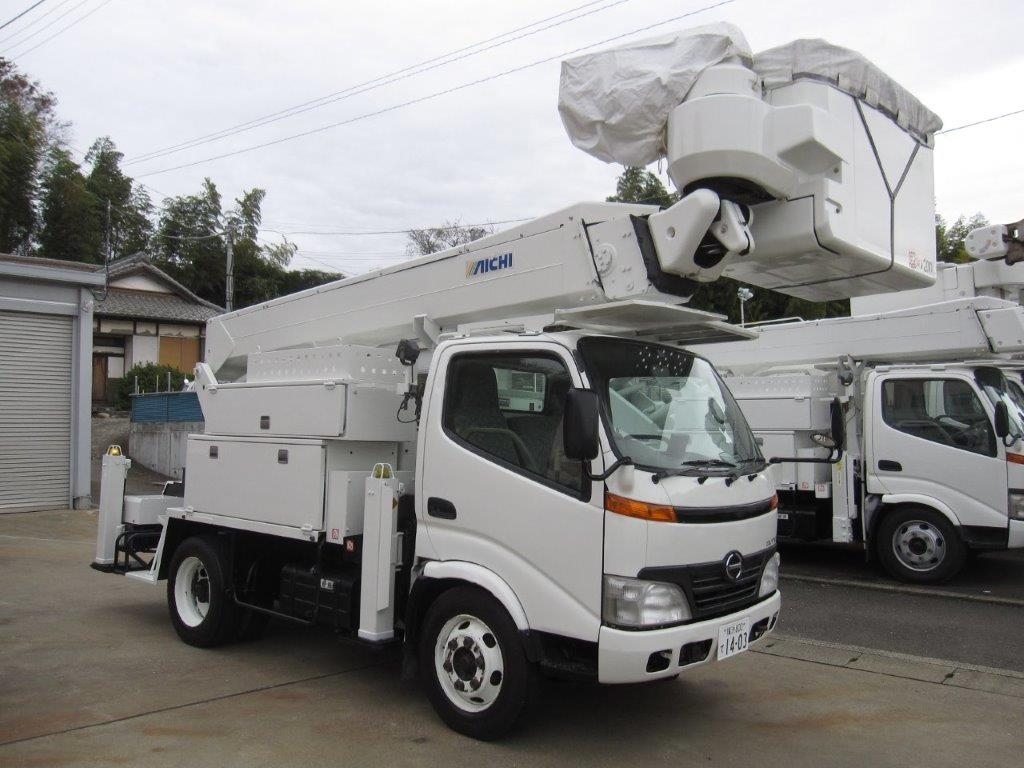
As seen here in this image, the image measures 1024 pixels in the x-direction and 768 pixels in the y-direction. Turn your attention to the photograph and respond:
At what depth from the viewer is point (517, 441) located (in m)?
4.58

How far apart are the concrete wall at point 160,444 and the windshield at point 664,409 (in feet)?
50.8

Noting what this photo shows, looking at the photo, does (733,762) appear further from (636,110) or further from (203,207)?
(203,207)

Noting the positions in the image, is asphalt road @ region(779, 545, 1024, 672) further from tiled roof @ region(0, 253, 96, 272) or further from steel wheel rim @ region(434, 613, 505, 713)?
tiled roof @ region(0, 253, 96, 272)

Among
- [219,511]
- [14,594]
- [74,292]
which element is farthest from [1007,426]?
[74,292]

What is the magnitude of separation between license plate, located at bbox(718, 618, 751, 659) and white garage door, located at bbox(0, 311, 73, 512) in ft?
40.8

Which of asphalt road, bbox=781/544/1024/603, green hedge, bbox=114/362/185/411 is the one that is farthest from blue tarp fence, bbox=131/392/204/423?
asphalt road, bbox=781/544/1024/603

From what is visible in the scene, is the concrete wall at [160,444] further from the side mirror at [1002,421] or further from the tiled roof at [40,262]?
the side mirror at [1002,421]

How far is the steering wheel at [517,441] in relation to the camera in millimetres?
4484

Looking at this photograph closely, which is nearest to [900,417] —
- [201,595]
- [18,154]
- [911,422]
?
[911,422]

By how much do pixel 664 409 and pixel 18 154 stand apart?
32.1 metres

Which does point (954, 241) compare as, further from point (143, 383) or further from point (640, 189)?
point (143, 383)

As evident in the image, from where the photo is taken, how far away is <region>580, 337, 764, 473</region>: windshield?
4348mm

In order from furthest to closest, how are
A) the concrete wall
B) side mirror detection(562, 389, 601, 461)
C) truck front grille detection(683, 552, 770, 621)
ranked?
the concrete wall, truck front grille detection(683, 552, 770, 621), side mirror detection(562, 389, 601, 461)

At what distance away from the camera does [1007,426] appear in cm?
825
